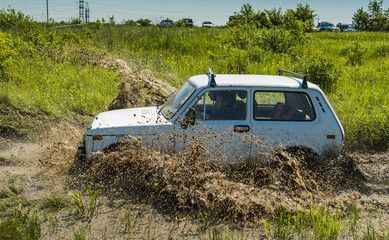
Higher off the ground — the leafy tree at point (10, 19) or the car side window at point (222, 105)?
the leafy tree at point (10, 19)

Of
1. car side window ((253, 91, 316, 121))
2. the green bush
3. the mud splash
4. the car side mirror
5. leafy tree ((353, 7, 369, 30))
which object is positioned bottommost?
the green bush

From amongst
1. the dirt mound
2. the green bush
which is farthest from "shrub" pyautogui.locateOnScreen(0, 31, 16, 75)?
the green bush

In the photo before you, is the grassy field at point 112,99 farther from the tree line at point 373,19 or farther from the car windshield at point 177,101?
the tree line at point 373,19

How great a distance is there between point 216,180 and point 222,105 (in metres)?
1.21

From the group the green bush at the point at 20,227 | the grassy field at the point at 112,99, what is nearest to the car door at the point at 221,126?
the grassy field at the point at 112,99

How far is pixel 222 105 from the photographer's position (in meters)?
6.05

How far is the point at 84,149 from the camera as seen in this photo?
6020 millimetres

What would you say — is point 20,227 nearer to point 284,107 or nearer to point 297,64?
point 284,107

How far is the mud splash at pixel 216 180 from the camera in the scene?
5.34m

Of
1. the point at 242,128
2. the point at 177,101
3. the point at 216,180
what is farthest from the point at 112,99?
A: the point at 216,180

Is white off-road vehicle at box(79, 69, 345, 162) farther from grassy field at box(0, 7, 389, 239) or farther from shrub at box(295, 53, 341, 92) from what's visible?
shrub at box(295, 53, 341, 92)

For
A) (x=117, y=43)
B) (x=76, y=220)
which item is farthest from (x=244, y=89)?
(x=117, y=43)

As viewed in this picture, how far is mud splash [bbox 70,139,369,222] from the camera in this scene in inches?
210

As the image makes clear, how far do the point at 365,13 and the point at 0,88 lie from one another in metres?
68.4
